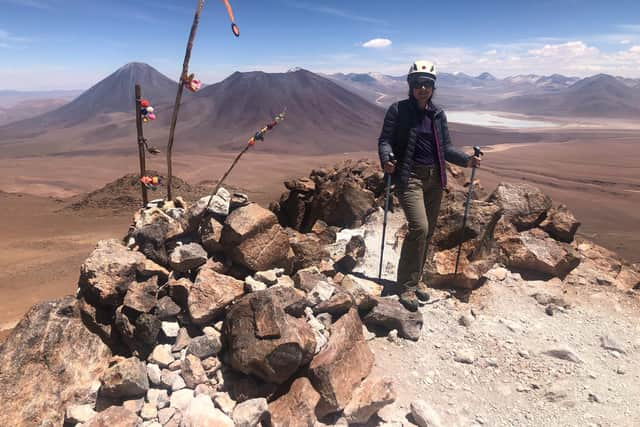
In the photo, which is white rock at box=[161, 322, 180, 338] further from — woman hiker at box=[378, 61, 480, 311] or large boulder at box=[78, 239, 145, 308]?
woman hiker at box=[378, 61, 480, 311]

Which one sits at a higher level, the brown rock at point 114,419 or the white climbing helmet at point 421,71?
the white climbing helmet at point 421,71

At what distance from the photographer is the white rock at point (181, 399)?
8.52 ft

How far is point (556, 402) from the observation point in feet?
9.70

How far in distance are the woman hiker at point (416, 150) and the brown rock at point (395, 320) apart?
181 mm

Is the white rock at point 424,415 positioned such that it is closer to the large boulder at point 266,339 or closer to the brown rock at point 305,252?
the large boulder at point 266,339

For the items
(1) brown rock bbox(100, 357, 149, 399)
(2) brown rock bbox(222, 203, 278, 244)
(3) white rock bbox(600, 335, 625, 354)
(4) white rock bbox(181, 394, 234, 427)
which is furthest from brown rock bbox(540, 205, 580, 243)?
(1) brown rock bbox(100, 357, 149, 399)

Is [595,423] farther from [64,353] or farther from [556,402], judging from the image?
[64,353]

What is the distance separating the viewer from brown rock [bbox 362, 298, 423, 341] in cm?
342

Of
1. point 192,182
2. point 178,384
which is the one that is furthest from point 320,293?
point 192,182

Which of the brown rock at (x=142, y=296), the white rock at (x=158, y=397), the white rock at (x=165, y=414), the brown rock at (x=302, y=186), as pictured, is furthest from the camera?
the brown rock at (x=302, y=186)

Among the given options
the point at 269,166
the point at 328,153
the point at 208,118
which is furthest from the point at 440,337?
the point at 208,118

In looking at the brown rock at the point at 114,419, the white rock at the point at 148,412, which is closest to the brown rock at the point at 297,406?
the white rock at the point at 148,412

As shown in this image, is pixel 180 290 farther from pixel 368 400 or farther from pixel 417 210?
pixel 417 210

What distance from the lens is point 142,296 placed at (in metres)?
3.08
